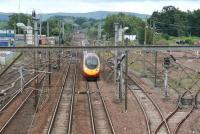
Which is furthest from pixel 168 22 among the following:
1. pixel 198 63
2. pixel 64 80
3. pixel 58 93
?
pixel 58 93

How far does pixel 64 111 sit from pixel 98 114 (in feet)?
9.01

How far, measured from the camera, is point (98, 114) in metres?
36.4

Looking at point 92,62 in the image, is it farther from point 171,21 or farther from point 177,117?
point 171,21

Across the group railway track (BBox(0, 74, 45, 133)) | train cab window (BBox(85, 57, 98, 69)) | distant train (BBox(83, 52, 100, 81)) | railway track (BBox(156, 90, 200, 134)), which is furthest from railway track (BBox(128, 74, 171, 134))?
railway track (BBox(0, 74, 45, 133))

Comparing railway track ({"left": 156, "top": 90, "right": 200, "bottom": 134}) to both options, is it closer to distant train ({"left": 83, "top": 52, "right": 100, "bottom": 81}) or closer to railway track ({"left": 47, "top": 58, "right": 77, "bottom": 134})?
railway track ({"left": 47, "top": 58, "right": 77, "bottom": 134})

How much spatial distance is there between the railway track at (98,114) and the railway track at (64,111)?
147 centimetres

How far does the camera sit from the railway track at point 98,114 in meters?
30.8

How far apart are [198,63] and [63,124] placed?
48.0 meters

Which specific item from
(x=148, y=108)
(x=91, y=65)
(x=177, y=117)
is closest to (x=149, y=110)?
(x=148, y=108)

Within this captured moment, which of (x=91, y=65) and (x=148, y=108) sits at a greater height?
(x=91, y=65)

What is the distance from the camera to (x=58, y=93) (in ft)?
155

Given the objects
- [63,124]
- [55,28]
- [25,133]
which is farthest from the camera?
[55,28]

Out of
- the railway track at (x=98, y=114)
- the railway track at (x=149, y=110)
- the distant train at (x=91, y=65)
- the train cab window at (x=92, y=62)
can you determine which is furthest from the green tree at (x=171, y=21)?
the railway track at (x=98, y=114)

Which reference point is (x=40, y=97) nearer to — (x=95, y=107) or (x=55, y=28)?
(x=95, y=107)
